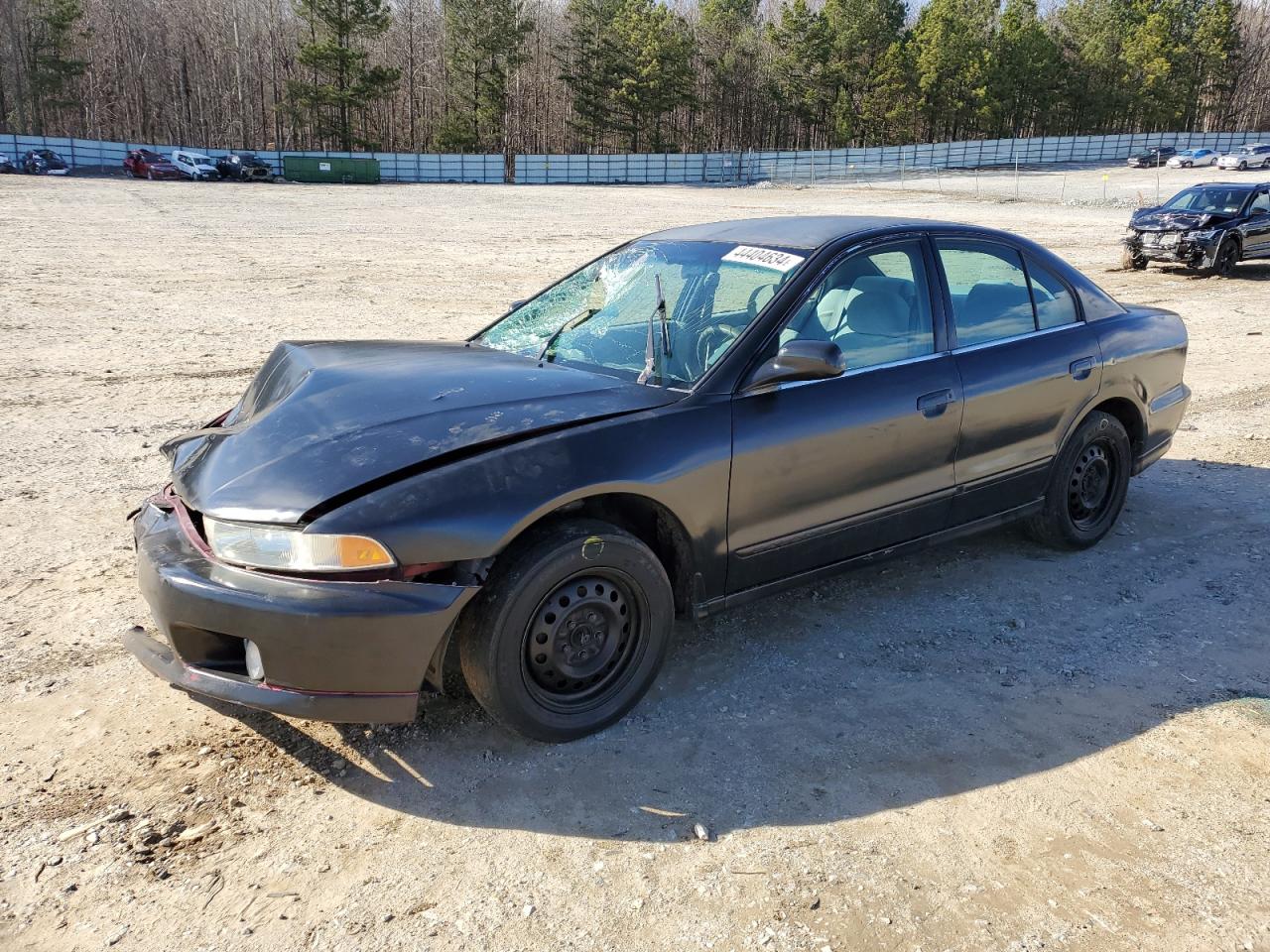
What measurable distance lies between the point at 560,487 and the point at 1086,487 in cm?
327

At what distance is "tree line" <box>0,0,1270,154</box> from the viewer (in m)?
69.9

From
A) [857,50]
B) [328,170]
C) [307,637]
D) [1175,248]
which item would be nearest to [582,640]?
[307,637]

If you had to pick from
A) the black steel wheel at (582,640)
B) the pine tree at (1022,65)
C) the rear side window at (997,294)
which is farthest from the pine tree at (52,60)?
the black steel wheel at (582,640)

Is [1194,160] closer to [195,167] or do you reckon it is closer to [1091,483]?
[195,167]

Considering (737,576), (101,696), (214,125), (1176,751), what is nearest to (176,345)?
(101,696)

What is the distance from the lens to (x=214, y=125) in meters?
80.5

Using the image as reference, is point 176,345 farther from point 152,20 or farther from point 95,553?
point 152,20

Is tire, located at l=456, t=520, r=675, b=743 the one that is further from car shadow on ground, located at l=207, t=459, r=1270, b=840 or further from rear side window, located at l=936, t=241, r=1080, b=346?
rear side window, located at l=936, t=241, r=1080, b=346

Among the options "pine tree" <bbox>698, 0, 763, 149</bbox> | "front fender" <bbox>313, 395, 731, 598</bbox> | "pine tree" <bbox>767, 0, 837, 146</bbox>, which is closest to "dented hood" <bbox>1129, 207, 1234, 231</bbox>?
"front fender" <bbox>313, 395, 731, 598</bbox>

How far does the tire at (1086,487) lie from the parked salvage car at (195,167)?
49.9 meters

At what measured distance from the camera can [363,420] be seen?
3135 mm

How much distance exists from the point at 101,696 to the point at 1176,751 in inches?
150

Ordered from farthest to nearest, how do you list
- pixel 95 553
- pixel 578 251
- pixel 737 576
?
1. pixel 578 251
2. pixel 95 553
3. pixel 737 576

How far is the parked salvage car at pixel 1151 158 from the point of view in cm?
6200
